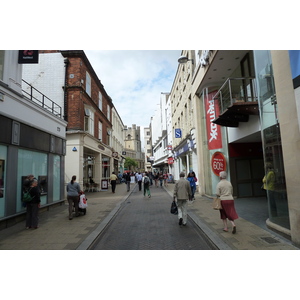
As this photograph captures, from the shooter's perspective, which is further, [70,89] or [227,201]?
[70,89]

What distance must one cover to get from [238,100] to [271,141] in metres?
2.53

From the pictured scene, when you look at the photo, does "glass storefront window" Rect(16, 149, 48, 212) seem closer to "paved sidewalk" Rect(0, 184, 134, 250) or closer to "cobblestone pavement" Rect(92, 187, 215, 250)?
"paved sidewalk" Rect(0, 184, 134, 250)

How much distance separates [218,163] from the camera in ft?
39.1

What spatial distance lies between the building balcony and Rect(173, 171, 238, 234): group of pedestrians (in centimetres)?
300

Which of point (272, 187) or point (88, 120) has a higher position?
point (88, 120)

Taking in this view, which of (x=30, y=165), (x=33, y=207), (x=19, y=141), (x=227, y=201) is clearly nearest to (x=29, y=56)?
(x=19, y=141)

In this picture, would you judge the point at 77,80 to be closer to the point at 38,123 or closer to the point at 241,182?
the point at 38,123

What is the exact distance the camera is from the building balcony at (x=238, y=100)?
790 cm

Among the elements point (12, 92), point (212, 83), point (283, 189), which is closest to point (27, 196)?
point (12, 92)

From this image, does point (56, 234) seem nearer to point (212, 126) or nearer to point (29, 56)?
point (29, 56)

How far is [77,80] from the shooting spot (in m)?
16.1

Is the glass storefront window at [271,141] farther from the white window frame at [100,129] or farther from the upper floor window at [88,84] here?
the white window frame at [100,129]

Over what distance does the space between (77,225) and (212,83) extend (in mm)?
9847

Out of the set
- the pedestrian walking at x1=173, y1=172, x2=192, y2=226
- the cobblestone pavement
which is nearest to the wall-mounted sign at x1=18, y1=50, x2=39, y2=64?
the cobblestone pavement
